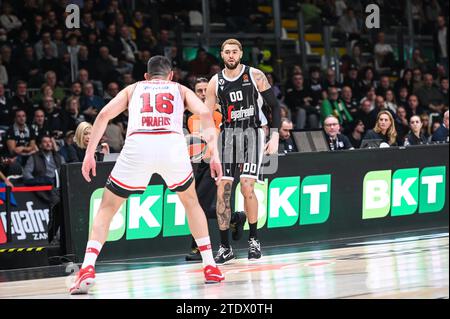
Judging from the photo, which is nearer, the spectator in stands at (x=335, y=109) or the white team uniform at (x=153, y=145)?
the white team uniform at (x=153, y=145)

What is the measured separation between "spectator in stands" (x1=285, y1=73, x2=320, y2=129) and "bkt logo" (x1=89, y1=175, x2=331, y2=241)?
18.4 feet

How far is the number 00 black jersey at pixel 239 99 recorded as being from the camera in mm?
11195

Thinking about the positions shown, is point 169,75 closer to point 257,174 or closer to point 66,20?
point 257,174

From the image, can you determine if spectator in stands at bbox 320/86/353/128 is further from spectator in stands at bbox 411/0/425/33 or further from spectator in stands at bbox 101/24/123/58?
spectator in stands at bbox 411/0/425/33

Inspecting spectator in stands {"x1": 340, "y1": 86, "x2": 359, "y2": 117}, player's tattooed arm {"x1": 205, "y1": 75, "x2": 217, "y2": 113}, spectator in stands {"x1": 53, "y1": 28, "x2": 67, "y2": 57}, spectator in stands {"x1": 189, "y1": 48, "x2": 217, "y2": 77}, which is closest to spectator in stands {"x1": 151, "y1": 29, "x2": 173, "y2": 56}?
spectator in stands {"x1": 189, "y1": 48, "x2": 217, "y2": 77}

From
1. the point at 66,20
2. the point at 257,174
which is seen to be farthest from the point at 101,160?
the point at 66,20

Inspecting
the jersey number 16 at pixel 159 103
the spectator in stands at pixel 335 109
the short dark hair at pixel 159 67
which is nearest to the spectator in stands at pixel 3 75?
the spectator in stands at pixel 335 109

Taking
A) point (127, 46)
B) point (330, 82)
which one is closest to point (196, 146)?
point (127, 46)

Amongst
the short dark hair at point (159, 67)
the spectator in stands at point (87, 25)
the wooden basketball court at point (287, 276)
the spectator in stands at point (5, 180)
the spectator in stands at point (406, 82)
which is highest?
the spectator in stands at point (87, 25)

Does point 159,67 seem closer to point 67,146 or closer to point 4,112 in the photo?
point 67,146

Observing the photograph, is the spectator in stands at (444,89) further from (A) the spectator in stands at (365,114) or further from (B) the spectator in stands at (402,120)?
(A) the spectator in stands at (365,114)

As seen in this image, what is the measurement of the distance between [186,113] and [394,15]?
9629 mm

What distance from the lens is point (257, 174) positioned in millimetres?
11305

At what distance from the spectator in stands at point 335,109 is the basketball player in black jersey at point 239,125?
329 inches
